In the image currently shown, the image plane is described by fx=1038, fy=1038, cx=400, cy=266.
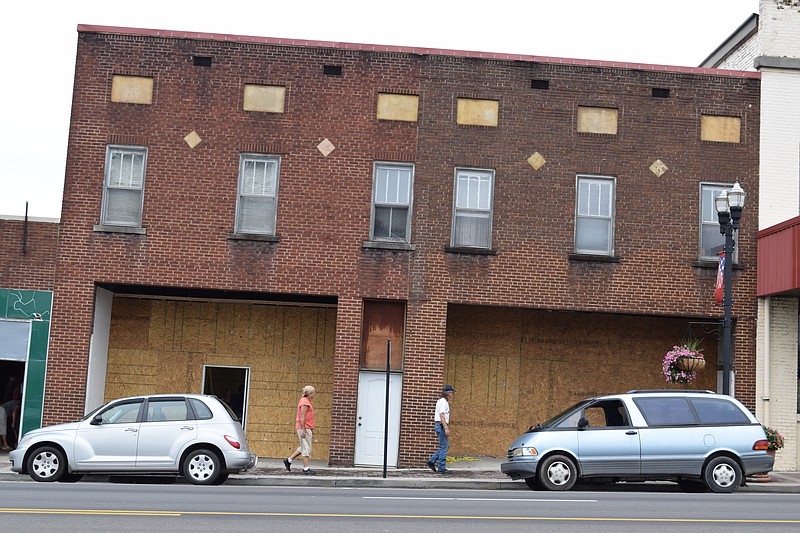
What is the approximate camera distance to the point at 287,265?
21.5m

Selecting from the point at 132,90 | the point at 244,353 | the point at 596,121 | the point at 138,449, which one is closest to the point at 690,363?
the point at 596,121

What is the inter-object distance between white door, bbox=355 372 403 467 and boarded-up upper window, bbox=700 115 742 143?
27.4 ft

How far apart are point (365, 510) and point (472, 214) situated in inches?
402

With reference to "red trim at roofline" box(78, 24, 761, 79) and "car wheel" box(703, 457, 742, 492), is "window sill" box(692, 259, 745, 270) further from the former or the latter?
"car wheel" box(703, 457, 742, 492)

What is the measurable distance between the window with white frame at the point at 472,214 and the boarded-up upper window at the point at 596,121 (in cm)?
230

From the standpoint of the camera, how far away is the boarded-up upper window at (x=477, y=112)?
21.9m

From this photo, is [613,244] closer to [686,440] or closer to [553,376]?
[553,376]

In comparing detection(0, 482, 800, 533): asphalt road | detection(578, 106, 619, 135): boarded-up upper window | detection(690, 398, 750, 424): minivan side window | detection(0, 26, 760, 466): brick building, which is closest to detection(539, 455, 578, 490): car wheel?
detection(0, 482, 800, 533): asphalt road

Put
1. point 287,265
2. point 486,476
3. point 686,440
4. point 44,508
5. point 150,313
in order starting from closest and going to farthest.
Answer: point 44,508 < point 686,440 < point 486,476 < point 287,265 < point 150,313

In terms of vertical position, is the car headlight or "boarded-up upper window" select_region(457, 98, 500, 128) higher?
"boarded-up upper window" select_region(457, 98, 500, 128)

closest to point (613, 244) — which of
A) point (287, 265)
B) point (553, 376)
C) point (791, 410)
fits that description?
point (553, 376)

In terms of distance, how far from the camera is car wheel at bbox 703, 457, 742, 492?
667 inches

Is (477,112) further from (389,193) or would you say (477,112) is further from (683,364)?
(683,364)

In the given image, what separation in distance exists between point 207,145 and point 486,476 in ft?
29.0
